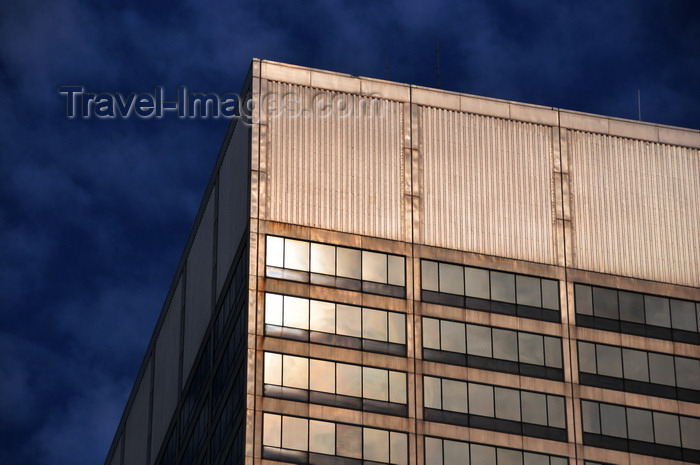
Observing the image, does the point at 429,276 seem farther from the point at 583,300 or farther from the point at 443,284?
the point at 583,300

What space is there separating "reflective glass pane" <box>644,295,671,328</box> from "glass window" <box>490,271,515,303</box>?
29.9 feet

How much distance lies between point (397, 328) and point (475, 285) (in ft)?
20.9

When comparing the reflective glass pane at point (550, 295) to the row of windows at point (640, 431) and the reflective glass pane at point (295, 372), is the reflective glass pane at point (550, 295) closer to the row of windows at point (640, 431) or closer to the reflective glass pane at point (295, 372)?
the row of windows at point (640, 431)

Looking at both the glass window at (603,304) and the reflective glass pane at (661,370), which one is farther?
the glass window at (603,304)

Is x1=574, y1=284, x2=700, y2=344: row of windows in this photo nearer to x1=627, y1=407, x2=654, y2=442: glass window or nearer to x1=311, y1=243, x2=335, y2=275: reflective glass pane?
x1=627, y1=407, x2=654, y2=442: glass window

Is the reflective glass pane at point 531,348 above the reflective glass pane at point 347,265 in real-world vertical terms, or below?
below

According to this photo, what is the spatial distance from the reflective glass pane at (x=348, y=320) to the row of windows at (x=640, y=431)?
1492cm

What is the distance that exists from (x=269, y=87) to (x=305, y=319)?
50.1 ft

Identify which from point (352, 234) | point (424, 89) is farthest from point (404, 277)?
point (424, 89)

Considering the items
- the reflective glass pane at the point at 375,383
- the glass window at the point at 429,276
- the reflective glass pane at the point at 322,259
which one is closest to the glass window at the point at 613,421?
the glass window at the point at 429,276

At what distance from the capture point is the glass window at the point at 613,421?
131125mm

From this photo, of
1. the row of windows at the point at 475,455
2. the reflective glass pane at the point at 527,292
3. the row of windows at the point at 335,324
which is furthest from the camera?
the reflective glass pane at the point at 527,292

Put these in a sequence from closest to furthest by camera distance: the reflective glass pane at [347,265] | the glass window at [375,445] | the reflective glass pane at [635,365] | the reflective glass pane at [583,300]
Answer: the glass window at [375,445], the reflective glass pane at [347,265], the reflective glass pane at [635,365], the reflective glass pane at [583,300]

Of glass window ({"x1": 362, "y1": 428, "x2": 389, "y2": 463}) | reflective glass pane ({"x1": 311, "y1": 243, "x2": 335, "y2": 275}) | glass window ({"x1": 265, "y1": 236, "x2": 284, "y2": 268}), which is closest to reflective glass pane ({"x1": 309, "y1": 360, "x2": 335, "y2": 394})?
glass window ({"x1": 362, "y1": 428, "x2": 389, "y2": 463})
